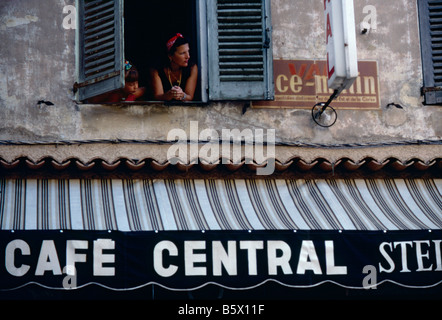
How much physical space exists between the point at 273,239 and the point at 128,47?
5199 mm

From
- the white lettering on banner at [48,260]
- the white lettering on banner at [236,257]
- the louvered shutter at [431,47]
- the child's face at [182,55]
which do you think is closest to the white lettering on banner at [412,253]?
the white lettering on banner at [236,257]

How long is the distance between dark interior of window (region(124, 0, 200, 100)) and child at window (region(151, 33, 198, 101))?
5.13 ft

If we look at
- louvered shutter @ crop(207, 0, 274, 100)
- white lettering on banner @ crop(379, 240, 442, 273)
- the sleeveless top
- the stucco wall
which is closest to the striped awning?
white lettering on banner @ crop(379, 240, 442, 273)

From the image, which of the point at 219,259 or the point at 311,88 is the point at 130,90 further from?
the point at 219,259

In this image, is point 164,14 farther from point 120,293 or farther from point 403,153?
point 120,293

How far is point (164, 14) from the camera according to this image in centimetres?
1336

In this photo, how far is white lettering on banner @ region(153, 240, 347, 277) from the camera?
8.88m

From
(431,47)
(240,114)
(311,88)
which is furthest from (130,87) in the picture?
(431,47)

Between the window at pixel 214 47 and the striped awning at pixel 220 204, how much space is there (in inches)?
45.3

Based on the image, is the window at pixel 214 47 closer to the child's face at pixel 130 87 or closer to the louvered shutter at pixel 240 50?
the louvered shutter at pixel 240 50

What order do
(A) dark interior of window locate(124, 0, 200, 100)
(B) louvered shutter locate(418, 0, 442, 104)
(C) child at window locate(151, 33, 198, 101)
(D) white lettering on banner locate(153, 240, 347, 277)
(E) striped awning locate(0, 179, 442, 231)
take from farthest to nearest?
(A) dark interior of window locate(124, 0, 200, 100), (B) louvered shutter locate(418, 0, 442, 104), (C) child at window locate(151, 33, 198, 101), (E) striped awning locate(0, 179, 442, 231), (D) white lettering on banner locate(153, 240, 347, 277)

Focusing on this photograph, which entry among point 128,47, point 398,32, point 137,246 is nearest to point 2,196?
point 137,246

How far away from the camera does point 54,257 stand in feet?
28.6

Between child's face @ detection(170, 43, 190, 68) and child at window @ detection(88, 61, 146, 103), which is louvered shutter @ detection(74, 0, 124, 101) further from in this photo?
child's face @ detection(170, 43, 190, 68)
